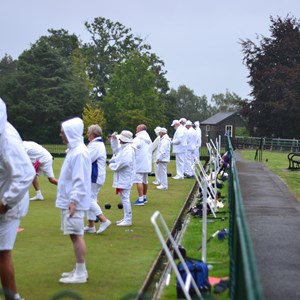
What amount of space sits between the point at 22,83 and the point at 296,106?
26729mm

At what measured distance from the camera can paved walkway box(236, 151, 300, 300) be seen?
22.6 ft

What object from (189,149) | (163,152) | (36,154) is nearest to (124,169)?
(36,154)

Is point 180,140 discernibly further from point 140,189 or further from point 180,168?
point 140,189

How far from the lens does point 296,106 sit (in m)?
51.1

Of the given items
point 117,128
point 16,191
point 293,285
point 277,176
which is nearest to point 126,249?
point 293,285

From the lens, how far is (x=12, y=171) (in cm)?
550

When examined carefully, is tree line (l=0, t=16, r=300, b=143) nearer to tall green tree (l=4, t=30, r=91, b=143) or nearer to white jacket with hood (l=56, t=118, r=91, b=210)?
tall green tree (l=4, t=30, r=91, b=143)

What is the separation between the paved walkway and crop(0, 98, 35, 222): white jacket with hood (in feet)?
8.53

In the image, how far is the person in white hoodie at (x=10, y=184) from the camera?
216 inches

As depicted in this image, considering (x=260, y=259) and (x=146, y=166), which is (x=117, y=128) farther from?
(x=260, y=259)

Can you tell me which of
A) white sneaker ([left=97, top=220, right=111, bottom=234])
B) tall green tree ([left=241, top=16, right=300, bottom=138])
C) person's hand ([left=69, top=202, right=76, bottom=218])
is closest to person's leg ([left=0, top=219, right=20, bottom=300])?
person's hand ([left=69, top=202, right=76, bottom=218])

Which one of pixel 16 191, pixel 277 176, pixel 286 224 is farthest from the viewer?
pixel 277 176

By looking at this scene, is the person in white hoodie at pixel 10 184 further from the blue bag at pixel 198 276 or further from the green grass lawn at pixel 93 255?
the blue bag at pixel 198 276

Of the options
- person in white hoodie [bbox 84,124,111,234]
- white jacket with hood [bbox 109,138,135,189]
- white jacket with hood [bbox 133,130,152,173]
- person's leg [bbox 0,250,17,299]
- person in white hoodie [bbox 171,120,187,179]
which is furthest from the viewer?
person in white hoodie [bbox 171,120,187,179]
